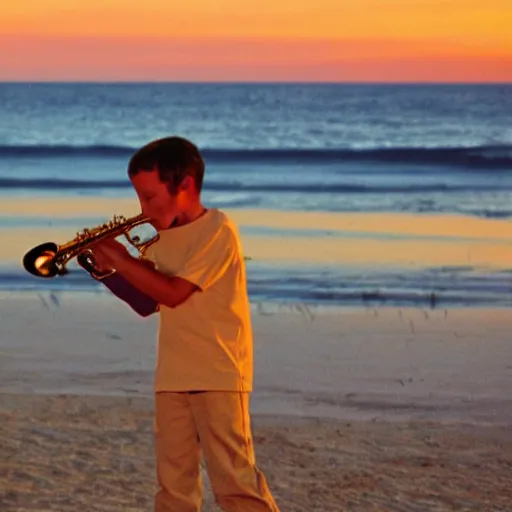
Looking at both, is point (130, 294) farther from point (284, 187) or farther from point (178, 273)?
point (284, 187)

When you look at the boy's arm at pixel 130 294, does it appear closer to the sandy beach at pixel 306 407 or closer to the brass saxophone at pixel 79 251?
the brass saxophone at pixel 79 251

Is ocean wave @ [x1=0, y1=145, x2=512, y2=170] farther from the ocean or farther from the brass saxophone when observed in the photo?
the brass saxophone

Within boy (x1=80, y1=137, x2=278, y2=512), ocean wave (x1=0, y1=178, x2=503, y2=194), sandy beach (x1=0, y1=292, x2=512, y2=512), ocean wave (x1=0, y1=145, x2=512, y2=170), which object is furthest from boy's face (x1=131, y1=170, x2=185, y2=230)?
ocean wave (x1=0, y1=145, x2=512, y2=170)

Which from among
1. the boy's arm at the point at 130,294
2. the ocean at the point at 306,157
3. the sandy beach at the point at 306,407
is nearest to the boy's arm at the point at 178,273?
the boy's arm at the point at 130,294

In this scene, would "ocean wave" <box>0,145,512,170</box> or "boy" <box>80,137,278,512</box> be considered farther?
"ocean wave" <box>0,145,512,170</box>

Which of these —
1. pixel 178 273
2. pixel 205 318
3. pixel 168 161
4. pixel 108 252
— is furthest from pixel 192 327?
pixel 168 161

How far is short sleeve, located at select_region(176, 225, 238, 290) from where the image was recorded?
3.78 meters

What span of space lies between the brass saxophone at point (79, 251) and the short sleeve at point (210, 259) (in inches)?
6.6

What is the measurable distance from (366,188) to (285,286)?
9816mm

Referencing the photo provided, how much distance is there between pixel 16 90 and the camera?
50.7 metres

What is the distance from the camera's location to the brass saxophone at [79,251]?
3686 millimetres

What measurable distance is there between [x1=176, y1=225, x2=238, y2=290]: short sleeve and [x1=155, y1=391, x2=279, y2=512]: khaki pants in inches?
13.0

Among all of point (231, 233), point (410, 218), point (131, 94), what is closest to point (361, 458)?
point (231, 233)

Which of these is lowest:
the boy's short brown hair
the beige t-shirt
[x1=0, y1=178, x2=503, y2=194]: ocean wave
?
the beige t-shirt
